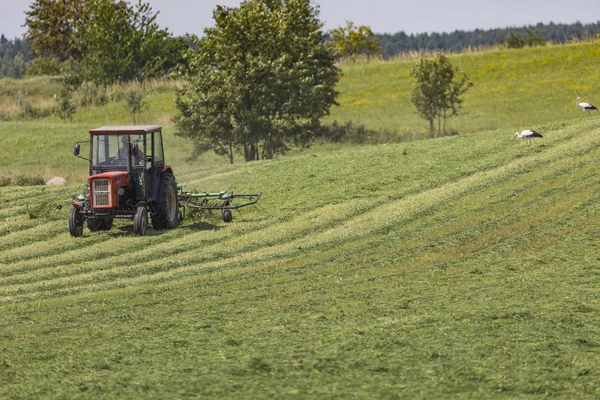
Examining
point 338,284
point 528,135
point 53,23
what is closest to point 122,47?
point 53,23

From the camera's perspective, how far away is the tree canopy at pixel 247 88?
36.9 metres

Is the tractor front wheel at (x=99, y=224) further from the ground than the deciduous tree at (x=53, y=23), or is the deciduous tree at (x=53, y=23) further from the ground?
the deciduous tree at (x=53, y=23)

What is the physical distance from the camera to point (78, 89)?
63.4 meters

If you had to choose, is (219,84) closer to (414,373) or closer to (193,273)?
(193,273)

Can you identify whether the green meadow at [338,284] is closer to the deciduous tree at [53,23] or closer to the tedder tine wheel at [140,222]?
the tedder tine wheel at [140,222]

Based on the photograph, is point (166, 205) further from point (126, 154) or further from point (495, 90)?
point (495, 90)

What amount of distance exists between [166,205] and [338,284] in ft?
24.4

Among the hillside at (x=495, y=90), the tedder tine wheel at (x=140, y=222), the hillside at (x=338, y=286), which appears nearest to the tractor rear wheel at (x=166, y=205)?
the hillside at (x=338, y=286)

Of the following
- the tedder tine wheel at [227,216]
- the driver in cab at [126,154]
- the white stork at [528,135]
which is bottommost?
the tedder tine wheel at [227,216]

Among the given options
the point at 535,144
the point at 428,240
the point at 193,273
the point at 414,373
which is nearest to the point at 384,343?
the point at 414,373

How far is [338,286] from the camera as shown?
48.4ft

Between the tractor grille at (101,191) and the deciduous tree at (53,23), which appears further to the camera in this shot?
the deciduous tree at (53,23)

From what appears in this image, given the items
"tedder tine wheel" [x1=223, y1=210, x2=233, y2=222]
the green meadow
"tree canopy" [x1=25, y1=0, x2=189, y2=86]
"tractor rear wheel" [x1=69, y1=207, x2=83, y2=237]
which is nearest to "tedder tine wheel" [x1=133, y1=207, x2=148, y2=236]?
the green meadow

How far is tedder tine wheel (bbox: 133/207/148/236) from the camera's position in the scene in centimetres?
2045
